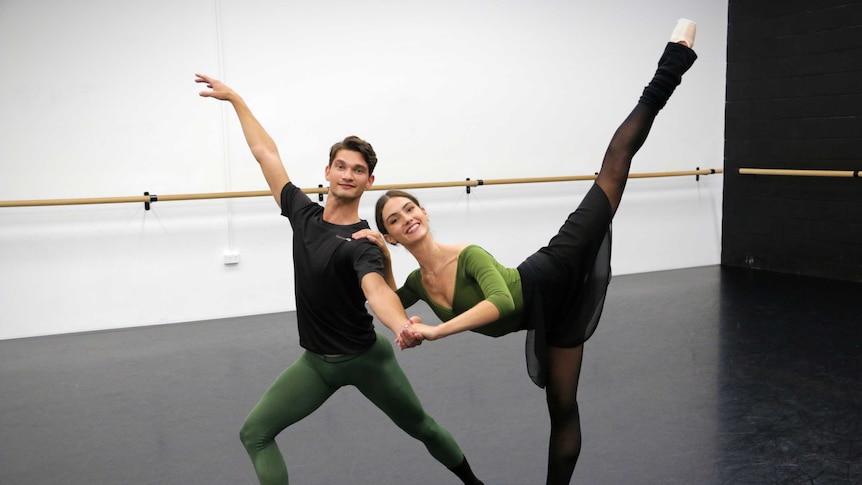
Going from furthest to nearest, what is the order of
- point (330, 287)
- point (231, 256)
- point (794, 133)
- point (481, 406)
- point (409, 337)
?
1. point (794, 133)
2. point (231, 256)
3. point (481, 406)
4. point (330, 287)
5. point (409, 337)

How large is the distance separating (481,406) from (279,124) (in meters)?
2.83

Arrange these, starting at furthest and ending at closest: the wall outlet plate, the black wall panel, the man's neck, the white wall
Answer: the black wall panel → the wall outlet plate → the white wall → the man's neck

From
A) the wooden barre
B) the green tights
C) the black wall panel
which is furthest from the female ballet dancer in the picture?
the black wall panel

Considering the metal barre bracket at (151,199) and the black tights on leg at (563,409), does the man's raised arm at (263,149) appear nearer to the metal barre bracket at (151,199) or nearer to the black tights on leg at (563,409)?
the black tights on leg at (563,409)

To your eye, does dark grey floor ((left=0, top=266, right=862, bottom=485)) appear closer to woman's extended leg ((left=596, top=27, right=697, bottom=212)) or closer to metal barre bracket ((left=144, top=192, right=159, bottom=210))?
metal barre bracket ((left=144, top=192, right=159, bottom=210))

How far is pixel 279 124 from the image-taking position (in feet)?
17.7

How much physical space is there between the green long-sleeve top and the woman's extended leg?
1.52 ft

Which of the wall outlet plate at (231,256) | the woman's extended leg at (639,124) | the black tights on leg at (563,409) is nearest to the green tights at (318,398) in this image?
the black tights on leg at (563,409)

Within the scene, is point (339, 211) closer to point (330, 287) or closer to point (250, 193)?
point (330, 287)

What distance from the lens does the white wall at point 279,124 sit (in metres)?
4.88

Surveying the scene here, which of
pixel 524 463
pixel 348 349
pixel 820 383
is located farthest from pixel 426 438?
pixel 820 383

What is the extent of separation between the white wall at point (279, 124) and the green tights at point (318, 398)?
335 centimetres

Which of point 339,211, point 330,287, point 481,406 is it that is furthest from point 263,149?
point 481,406

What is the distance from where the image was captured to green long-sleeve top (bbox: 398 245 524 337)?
199 centimetres
